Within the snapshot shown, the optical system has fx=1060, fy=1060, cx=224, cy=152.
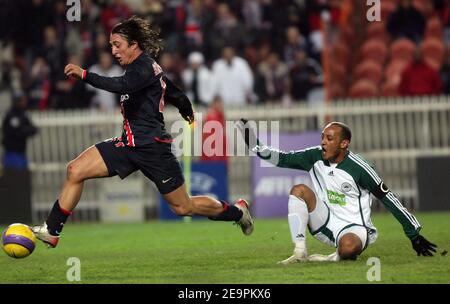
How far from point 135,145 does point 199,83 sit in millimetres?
10504

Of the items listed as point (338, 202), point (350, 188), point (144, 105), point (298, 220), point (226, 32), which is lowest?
point (298, 220)

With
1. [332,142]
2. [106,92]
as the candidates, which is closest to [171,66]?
[106,92]

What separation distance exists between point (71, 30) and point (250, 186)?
19.4 feet

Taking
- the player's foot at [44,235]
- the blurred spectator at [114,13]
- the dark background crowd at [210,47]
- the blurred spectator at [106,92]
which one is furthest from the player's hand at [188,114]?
the blurred spectator at [114,13]

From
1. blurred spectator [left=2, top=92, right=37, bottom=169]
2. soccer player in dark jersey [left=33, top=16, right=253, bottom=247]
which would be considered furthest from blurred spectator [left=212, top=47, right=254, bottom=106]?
soccer player in dark jersey [left=33, top=16, right=253, bottom=247]

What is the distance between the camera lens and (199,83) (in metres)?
21.3

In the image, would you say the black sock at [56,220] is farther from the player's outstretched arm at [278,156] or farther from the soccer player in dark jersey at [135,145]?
the player's outstretched arm at [278,156]

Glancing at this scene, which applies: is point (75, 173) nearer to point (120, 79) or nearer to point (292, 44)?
point (120, 79)

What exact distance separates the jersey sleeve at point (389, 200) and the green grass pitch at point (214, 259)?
330mm

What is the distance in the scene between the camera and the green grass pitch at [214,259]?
31.3ft

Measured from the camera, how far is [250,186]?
20297mm

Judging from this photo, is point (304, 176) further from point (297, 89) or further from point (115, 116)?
point (115, 116)

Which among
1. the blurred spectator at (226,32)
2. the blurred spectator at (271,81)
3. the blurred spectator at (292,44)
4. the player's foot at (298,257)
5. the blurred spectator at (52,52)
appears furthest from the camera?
the blurred spectator at (226,32)

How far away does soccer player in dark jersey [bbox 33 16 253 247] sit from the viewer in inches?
424
